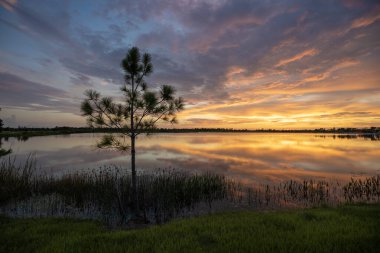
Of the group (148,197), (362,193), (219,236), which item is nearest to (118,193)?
(148,197)

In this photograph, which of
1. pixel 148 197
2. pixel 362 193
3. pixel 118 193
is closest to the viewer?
pixel 118 193

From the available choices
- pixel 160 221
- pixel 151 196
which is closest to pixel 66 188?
pixel 151 196

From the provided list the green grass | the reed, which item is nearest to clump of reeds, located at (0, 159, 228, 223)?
the reed

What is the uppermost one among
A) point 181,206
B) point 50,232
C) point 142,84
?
point 142,84

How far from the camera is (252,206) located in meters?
12.6

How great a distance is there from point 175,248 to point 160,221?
5.33 meters

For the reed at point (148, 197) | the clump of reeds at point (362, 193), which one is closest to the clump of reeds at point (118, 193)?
the reed at point (148, 197)

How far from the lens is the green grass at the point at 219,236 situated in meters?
5.74

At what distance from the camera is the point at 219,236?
643cm

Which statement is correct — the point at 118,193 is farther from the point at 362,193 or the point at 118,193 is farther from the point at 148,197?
the point at 362,193

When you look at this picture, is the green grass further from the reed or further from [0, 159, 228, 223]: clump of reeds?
[0, 159, 228, 223]: clump of reeds

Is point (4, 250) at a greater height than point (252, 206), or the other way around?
point (4, 250)

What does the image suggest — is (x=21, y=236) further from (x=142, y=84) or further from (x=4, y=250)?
(x=142, y=84)

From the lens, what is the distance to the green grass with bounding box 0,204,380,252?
5742 millimetres
